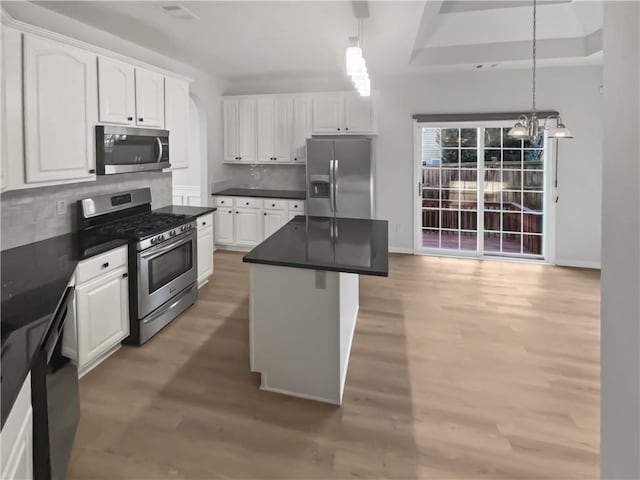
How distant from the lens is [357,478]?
193cm

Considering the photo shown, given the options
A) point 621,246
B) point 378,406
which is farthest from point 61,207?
point 621,246

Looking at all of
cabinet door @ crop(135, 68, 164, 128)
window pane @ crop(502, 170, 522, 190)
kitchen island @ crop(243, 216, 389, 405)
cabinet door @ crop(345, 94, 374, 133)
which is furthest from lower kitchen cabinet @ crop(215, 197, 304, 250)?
kitchen island @ crop(243, 216, 389, 405)

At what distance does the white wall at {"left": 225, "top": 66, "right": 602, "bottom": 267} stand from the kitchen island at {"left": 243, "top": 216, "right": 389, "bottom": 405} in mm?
3634

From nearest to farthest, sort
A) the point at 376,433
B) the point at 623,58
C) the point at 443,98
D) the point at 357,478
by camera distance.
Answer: the point at 623,58 < the point at 357,478 < the point at 376,433 < the point at 443,98

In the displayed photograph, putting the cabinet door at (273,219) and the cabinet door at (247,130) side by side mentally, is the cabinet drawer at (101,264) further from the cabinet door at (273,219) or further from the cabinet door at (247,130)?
the cabinet door at (247,130)

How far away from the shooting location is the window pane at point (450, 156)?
5.93 m

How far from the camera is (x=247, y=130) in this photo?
6.32 metres

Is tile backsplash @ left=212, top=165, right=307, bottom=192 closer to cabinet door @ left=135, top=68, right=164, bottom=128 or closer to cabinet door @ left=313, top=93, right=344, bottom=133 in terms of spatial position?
cabinet door @ left=313, top=93, right=344, bottom=133

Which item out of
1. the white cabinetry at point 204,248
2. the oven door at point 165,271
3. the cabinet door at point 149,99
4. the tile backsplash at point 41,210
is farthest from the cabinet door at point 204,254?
the cabinet door at point 149,99

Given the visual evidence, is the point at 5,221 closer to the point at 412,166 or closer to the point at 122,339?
the point at 122,339

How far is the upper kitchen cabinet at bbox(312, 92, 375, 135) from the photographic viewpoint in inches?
229

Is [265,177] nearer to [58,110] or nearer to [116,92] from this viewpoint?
[116,92]

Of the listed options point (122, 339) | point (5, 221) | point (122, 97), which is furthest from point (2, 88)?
point (122, 339)

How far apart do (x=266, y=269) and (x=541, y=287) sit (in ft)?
11.9
